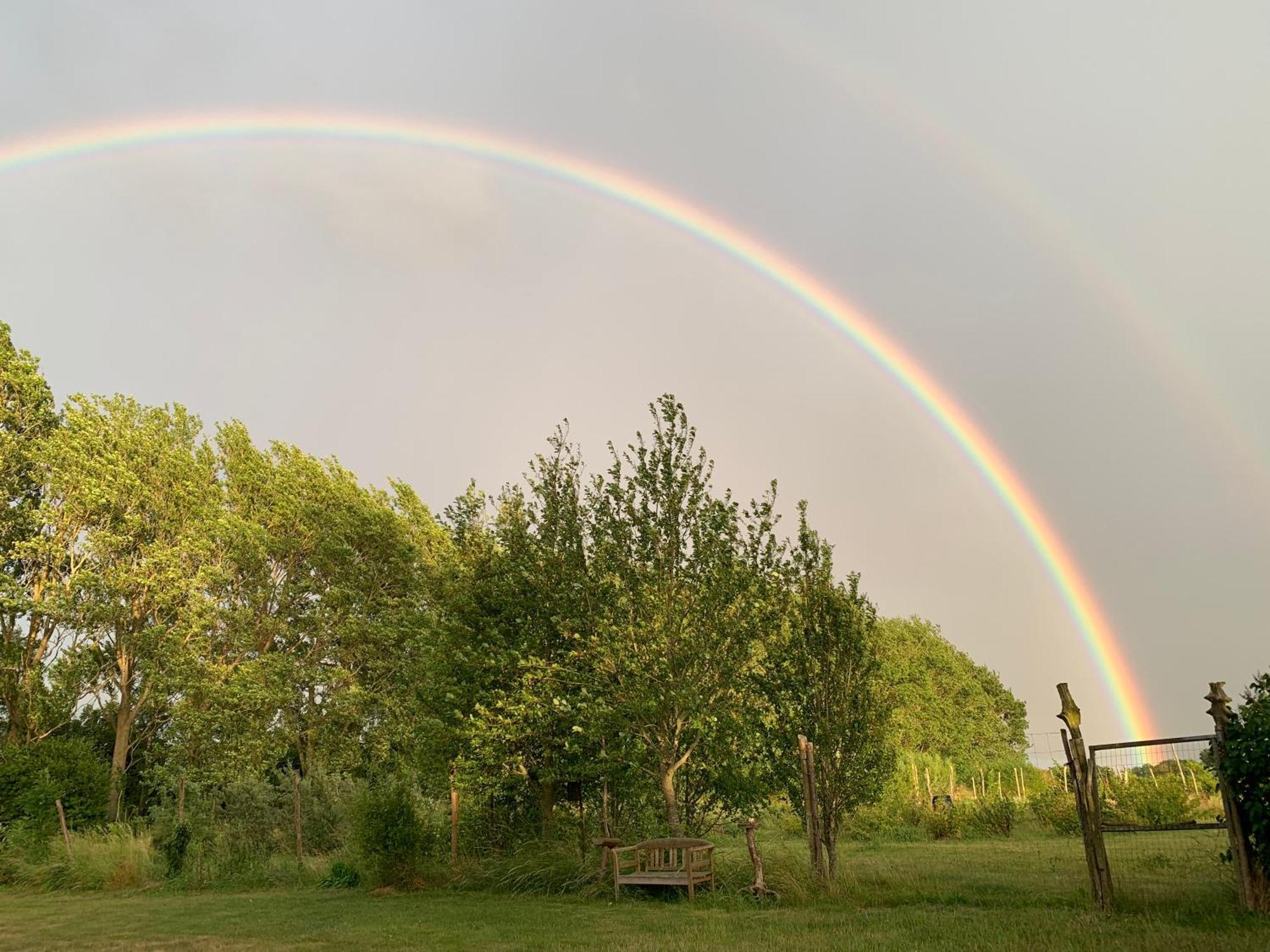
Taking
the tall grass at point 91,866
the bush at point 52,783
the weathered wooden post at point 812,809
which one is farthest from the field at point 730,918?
the bush at point 52,783

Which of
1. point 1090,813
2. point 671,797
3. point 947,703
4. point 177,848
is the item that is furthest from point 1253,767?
point 947,703

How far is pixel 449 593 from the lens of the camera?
20.4m

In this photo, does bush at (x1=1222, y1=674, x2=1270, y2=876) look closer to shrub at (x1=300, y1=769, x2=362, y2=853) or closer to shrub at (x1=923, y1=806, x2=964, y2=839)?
shrub at (x1=923, y1=806, x2=964, y2=839)

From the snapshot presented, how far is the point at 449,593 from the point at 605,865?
8258 mm

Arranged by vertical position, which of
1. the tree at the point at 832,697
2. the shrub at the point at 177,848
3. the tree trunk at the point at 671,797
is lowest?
the shrub at the point at 177,848

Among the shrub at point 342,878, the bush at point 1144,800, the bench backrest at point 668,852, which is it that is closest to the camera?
the bench backrest at point 668,852

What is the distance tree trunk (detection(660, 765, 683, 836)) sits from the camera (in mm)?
15125

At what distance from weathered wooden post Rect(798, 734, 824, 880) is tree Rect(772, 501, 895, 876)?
30.2 inches

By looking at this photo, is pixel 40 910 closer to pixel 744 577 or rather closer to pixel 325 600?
pixel 744 577

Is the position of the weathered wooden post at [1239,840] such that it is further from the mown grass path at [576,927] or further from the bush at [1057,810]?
the bush at [1057,810]

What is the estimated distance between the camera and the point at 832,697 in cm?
1362

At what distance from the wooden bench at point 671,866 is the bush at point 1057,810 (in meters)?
12.6

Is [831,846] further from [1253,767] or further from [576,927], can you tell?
[1253,767]

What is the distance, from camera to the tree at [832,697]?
13.5m
